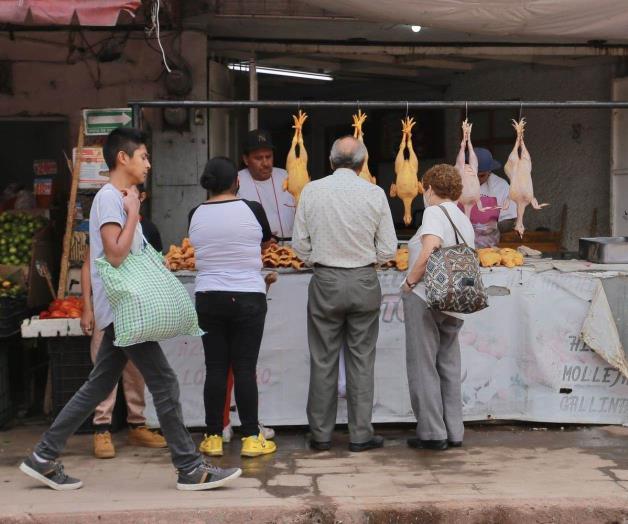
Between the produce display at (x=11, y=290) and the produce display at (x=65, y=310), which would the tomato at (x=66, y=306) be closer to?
the produce display at (x=65, y=310)

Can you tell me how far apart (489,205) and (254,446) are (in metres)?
2.59

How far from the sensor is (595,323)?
6035 mm

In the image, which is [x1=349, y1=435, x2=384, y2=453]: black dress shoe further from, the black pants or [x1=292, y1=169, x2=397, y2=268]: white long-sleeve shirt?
[x1=292, y1=169, x2=397, y2=268]: white long-sleeve shirt

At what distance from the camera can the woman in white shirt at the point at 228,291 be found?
5305 millimetres

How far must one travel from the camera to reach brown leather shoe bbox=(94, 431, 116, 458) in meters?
5.55

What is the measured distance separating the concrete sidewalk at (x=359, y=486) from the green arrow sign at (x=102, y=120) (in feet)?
7.31

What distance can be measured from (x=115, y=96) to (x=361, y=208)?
3.23 meters

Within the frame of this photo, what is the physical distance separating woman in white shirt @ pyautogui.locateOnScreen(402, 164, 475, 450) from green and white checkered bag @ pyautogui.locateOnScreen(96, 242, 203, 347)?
5.04 ft

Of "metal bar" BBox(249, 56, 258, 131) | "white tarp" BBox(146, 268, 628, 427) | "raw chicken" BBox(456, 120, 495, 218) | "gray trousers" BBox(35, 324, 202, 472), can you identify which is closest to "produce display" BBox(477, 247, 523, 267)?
"white tarp" BBox(146, 268, 628, 427)

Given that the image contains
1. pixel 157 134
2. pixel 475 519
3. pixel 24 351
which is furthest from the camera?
pixel 157 134

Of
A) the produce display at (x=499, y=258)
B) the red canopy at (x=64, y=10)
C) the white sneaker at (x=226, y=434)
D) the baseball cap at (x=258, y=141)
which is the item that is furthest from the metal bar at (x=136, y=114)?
the produce display at (x=499, y=258)

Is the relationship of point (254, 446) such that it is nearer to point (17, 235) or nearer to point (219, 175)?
point (219, 175)

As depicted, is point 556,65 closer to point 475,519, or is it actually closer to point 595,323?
point 595,323

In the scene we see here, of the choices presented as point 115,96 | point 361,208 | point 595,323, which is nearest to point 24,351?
point 115,96
